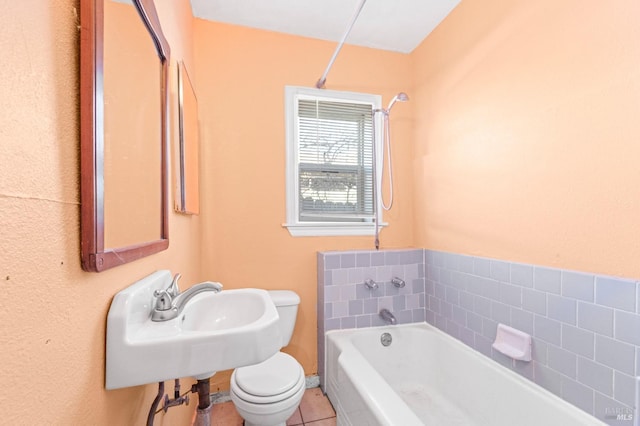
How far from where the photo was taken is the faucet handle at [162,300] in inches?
34.3

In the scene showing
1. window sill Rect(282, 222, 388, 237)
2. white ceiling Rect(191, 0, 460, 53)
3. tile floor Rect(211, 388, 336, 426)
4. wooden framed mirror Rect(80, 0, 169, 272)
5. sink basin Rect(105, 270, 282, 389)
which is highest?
white ceiling Rect(191, 0, 460, 53)

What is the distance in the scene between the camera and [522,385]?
131 centimetres

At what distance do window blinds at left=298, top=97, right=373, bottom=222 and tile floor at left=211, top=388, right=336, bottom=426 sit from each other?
1.25 metres

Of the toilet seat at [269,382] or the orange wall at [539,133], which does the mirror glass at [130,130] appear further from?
the orange wall at [539,133]

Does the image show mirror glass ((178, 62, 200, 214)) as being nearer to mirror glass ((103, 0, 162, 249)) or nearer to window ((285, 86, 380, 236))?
mirror glass ((103, 0, 162, 249))

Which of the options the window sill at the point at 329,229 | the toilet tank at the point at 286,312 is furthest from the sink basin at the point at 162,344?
the window sill at the point at 329,229

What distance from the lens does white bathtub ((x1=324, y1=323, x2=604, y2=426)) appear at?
3.82 ft

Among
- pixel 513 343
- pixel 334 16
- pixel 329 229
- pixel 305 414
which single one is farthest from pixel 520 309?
pixel 334 16

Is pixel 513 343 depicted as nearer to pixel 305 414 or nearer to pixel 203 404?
pixel 305 414

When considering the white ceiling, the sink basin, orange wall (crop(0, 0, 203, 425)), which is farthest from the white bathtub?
the white ceiling

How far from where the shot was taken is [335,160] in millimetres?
2209

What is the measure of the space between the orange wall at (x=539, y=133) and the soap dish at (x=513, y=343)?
371 mm

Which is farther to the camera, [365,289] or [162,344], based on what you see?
[365,289]

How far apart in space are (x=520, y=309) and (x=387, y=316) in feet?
2.63
